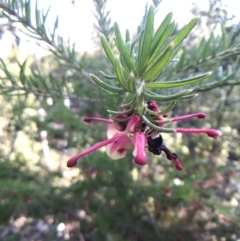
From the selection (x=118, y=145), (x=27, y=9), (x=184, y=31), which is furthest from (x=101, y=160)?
(x=184, y=31)

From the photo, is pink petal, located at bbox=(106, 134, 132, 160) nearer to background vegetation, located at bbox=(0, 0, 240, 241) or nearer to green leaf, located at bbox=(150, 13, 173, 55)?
green leaf, located at bbox=(150, 13, 173, 55)

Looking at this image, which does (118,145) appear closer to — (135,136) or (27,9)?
(135,136)

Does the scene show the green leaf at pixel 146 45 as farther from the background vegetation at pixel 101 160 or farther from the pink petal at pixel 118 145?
the background vegetation at pixel 101 160

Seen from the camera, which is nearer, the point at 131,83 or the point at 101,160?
the point at 131,83

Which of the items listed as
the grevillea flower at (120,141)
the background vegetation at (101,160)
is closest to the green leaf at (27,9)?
the background vegetation at (101,160)

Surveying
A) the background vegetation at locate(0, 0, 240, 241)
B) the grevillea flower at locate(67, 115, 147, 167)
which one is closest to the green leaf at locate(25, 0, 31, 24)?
the background vegetation at locate(0, 0, 240, 241)

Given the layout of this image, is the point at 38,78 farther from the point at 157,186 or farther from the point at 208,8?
the point at 208,8
